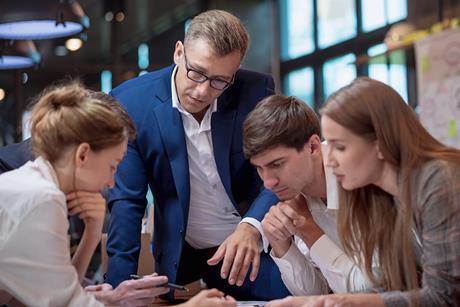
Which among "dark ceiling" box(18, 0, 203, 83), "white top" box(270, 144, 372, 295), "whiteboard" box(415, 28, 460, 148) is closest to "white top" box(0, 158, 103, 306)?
"white top" box(270, 144, 372, 295)

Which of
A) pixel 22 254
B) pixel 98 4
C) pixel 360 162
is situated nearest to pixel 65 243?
pixel 22 254

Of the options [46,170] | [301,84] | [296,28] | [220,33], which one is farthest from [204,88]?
[296,28]

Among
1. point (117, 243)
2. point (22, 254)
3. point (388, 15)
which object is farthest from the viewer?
point (388, 15)

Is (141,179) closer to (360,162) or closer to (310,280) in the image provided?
(310,280)

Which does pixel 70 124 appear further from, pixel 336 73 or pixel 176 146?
pixel 336 73

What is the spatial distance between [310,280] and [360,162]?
0.75 meters

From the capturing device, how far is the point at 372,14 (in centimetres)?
715

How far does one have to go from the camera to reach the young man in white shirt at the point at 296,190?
7.77 ft

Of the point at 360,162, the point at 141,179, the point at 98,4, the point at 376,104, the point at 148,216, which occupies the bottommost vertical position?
the point at 148,216

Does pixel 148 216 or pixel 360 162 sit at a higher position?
pixel 360 162

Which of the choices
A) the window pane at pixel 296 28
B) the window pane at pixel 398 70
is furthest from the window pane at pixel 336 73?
the window pane at pixel 398 70

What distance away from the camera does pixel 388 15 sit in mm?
6777

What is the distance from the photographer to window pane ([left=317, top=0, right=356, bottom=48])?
24.8 feet

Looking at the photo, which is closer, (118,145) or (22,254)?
(22,254)
